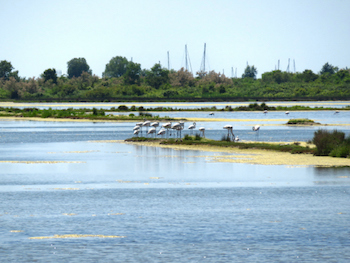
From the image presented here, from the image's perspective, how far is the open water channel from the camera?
1241 cm

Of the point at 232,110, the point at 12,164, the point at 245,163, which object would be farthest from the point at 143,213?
the point at 232,110

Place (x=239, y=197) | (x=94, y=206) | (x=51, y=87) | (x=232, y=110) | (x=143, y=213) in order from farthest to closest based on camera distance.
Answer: (x=51, y=87)
(x=232, y=110)
(x=239, y=197)
(x=94, y=206)
(x=143, y=213)

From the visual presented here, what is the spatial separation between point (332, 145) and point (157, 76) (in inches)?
6375

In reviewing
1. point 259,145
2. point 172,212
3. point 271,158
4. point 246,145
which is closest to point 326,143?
point 271,158

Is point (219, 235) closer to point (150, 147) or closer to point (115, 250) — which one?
point (115, 250)

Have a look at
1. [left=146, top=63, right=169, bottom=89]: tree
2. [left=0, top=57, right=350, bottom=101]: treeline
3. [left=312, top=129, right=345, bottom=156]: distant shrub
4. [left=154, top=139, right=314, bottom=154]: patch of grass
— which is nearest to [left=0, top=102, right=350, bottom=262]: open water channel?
[left=312, top=129, right=345, bottom=156]: distant shrub

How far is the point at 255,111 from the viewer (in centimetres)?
10562

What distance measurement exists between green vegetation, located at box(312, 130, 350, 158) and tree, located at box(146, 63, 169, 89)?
6175 inches

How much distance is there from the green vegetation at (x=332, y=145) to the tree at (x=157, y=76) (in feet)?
515

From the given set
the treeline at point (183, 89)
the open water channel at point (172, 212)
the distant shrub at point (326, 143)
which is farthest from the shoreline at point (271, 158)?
the treeline at point (183, 89)

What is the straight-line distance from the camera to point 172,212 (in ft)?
54.3

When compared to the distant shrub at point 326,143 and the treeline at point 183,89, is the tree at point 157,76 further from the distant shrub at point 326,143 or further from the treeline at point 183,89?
the distant shrub at point 326,143

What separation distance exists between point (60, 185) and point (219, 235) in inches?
391

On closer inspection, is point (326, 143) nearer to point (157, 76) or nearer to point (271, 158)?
point (271, 158)
